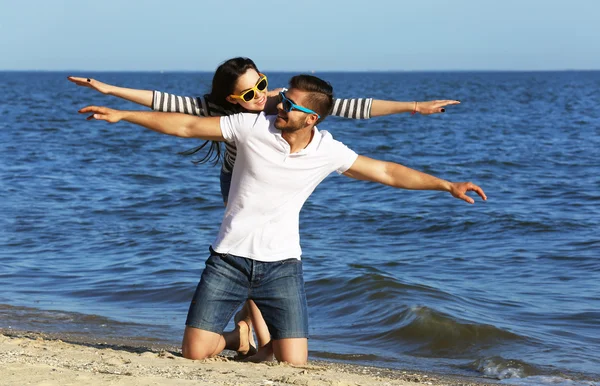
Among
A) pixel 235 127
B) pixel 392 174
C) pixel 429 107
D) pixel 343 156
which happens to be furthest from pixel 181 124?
pixel 429 107

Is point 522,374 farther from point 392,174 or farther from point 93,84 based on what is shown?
point 93,84

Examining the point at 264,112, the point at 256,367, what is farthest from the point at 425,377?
the point at 264,112

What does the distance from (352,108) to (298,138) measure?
52 cm

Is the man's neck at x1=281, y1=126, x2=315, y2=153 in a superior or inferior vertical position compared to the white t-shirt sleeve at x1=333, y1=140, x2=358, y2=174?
superior

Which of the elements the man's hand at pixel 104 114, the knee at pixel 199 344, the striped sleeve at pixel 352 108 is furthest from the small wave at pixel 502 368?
the man's hand at pixel 104 114

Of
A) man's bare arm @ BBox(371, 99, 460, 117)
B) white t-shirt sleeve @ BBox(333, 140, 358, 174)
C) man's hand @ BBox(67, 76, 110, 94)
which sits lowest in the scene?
white t-shirt sleeve @ BBox(333, 140, 358, 174)

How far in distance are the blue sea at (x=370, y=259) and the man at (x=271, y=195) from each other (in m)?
1.73

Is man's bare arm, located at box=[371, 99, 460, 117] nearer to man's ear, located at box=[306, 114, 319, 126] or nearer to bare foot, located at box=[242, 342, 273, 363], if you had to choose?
man's ear, located at box=[306, 114, 319, 126]

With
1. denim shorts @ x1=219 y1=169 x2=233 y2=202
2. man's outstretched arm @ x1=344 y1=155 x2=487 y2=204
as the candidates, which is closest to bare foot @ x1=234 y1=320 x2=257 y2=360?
denim shorts @ x1=219 y1=169 x2=233 y2=202

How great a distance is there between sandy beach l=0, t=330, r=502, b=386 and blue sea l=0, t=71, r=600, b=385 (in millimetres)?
1131

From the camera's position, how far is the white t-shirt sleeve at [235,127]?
499 cm

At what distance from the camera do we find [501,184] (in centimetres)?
1689

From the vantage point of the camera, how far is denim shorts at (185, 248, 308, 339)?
530 centimetres

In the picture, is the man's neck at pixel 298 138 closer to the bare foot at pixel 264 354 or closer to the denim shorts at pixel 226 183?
the denim shorts at pixel 226 183
